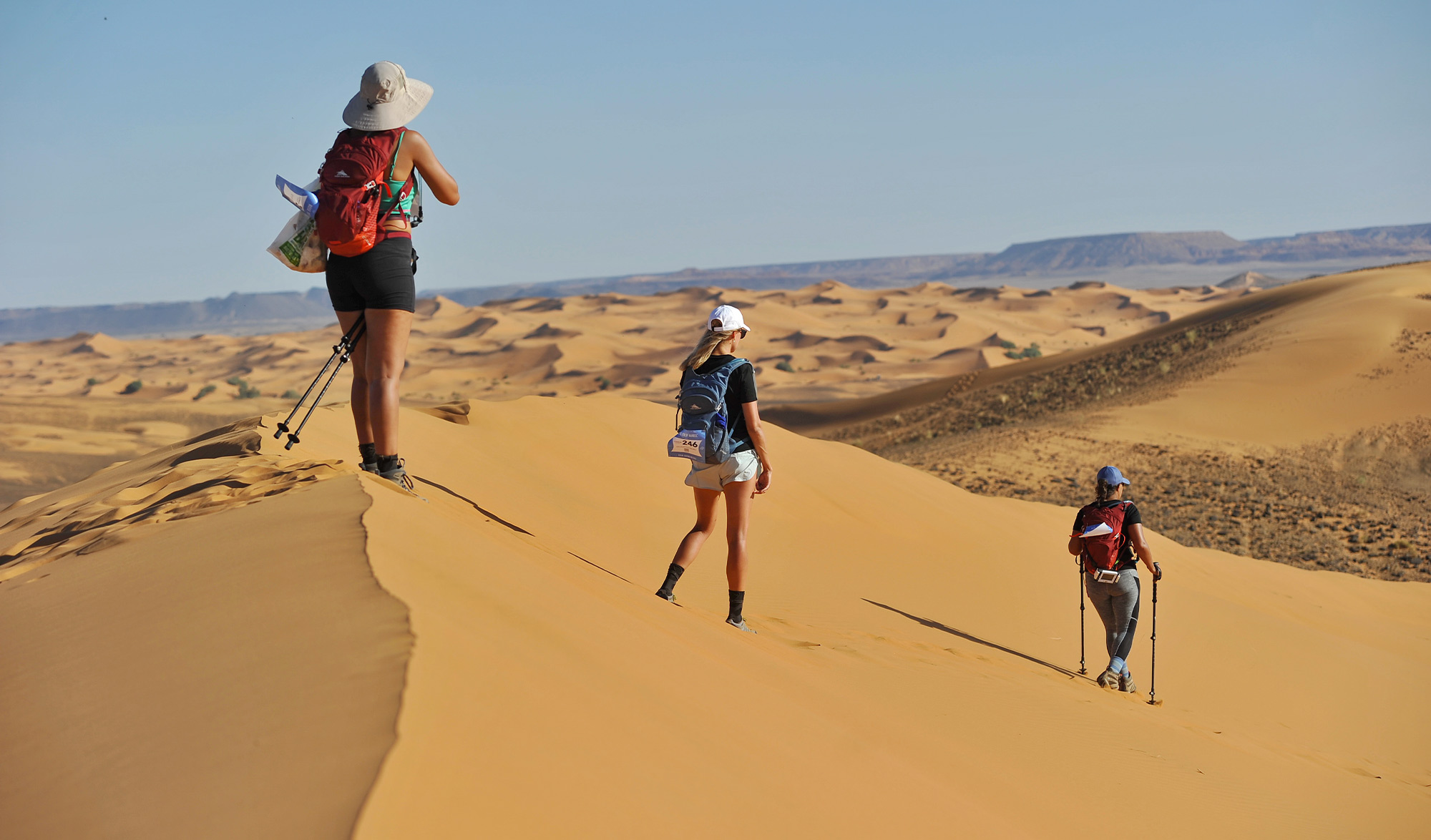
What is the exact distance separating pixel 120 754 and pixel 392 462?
250 centimetres

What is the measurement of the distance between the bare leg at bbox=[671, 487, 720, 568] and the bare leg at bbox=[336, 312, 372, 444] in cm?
154

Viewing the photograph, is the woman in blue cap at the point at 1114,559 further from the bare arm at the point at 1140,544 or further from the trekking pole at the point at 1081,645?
the trekking pole at the point at 1081,645

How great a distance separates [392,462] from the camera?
4.62m

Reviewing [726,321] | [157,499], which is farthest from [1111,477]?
[157,499]

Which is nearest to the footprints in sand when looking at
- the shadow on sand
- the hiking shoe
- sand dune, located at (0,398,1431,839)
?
sand dune, located at (0,398,1431,839)

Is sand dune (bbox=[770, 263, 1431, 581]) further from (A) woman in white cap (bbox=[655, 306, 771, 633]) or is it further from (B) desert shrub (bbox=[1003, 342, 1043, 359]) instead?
(B) desert shrub (bbox=[1003, 342, 1043, 359])

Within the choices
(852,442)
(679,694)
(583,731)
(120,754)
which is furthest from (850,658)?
(852,442)

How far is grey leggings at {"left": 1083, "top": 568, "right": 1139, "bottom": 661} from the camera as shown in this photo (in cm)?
630

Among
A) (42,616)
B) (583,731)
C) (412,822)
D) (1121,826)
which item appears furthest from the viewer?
(1121,826)

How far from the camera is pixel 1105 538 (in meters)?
6.30

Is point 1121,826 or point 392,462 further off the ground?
point 392,462

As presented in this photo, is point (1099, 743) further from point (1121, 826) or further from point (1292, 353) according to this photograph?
point (1292, 353)

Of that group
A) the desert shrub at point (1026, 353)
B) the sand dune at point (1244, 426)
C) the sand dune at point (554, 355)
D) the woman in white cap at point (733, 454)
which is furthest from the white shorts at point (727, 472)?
the desert shrub at point (1026, 353)

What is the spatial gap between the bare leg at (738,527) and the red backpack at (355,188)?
6.35 ft
